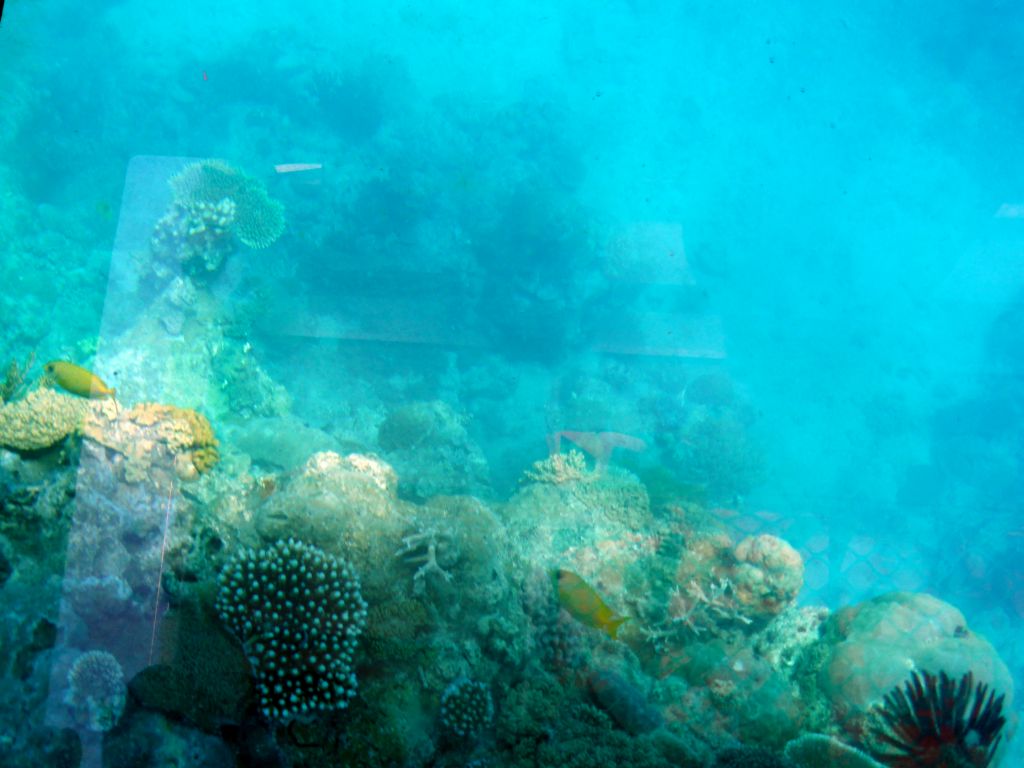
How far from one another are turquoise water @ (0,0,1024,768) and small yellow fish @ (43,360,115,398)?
0.04 m

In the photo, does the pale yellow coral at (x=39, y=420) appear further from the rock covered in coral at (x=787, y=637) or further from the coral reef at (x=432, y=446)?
the rock covered in coral at (x=787, y=637)

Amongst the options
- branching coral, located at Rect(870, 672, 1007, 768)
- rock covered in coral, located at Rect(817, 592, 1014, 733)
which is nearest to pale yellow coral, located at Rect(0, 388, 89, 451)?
branching coral, located at Rect(870, 672, 1007, 768)

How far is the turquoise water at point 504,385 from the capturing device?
355cm

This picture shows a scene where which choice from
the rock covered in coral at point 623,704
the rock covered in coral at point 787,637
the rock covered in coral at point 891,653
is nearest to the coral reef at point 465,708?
the rock covered in coral at point 623,704

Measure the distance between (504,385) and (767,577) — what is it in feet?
26.7

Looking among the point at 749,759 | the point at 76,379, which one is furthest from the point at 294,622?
the point at 76,379

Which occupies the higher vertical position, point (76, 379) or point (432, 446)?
point (432, 446)

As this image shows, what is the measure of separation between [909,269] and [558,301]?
1728 cm

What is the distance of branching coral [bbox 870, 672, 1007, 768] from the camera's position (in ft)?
13.0

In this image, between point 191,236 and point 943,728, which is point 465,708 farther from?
point 191,236

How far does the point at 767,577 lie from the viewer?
5.86 metres

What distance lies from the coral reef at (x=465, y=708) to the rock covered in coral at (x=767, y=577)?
3.57 metres

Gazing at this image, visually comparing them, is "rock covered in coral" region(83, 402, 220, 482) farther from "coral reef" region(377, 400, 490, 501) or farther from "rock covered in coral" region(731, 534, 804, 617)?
"rock covered in coral" region(731, 534, 804, 617)

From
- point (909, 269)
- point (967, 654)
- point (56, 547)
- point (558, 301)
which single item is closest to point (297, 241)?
point (558, 301)
